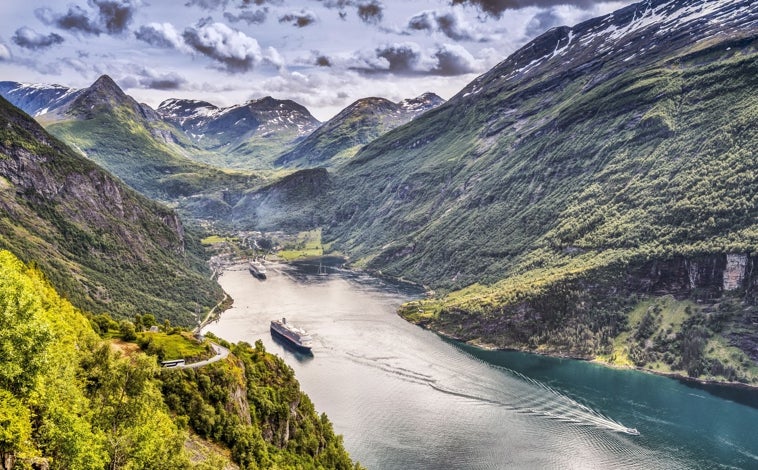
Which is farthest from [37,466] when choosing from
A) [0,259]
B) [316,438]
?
[316,438]

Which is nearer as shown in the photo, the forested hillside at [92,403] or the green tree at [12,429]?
the green tree at [12,429]

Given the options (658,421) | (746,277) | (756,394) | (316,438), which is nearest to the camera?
(316,438)

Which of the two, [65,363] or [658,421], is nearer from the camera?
[65,363]

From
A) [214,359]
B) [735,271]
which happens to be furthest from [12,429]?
[735,271]

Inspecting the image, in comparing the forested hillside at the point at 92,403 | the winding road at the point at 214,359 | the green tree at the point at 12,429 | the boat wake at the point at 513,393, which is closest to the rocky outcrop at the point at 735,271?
the boat wake at the point at 513,393

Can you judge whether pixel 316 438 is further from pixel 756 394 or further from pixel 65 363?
pixel 756 394

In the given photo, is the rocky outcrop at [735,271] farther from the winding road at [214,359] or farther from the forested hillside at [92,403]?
the winding road at [214,359]

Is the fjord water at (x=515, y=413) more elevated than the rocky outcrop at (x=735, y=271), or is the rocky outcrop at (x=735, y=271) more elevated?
the rocky outcrop at (x=735, y=271)

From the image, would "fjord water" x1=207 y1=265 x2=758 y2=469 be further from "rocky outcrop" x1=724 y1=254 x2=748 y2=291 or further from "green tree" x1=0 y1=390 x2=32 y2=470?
"green tree" x1=0 y1=390 x2=32 y2=470

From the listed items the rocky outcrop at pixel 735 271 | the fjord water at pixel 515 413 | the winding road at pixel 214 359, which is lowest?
the fjord water at pixel 515 413
